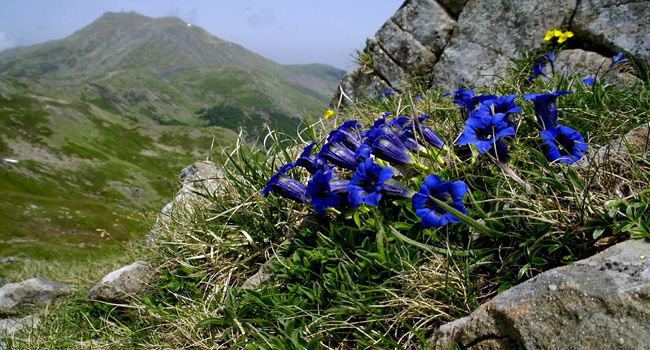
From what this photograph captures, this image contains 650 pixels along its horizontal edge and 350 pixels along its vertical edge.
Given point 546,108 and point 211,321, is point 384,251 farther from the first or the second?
point 546,108

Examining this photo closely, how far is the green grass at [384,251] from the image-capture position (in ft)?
7.66

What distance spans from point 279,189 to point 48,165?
438 feet

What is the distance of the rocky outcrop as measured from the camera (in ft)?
18.4

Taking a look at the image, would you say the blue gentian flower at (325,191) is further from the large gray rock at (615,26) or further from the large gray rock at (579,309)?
the large gray rock at (615,26)

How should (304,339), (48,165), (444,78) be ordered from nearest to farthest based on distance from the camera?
(304,339), (444,78), (48,165)

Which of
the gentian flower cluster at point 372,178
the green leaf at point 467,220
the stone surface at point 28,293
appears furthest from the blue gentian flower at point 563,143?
the stone surface at point 28,293

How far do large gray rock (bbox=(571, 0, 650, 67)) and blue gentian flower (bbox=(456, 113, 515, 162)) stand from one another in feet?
12.5

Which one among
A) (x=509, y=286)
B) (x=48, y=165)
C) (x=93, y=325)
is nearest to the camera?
(x=509, y=286)

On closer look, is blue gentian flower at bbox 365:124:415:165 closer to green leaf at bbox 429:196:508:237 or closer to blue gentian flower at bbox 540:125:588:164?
green leaf at bbox 429:196:508:237

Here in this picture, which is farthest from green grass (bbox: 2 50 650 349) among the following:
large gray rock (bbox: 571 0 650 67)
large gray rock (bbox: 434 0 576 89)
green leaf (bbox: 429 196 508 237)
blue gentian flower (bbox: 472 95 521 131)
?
large gray rock (bbox: 434 0 576 89)

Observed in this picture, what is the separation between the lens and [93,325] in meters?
4.44

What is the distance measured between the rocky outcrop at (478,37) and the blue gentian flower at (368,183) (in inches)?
103

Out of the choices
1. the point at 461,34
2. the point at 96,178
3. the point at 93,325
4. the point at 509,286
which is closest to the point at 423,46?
the point at 461,34

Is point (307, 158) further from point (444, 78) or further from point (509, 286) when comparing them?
point (444, 78)
